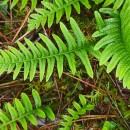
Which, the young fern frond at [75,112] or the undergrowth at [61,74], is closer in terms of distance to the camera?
the undergrowth at [61,74]

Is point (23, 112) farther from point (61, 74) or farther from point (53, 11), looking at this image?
point (53, 11)

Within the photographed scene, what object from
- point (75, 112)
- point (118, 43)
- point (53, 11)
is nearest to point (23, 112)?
point (75, 112)

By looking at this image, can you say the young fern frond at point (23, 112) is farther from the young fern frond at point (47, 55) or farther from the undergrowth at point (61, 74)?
the young fern frond at point (47, 55)

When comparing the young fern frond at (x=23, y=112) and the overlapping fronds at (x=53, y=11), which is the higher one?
the overlapping fronds at (x=53, y=11)

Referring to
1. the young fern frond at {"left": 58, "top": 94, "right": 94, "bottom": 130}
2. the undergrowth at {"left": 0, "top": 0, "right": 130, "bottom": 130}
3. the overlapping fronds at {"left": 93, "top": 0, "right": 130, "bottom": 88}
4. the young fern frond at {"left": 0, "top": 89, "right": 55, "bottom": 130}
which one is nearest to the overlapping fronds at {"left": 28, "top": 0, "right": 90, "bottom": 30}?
the undergrowth at {"left": 0, "top": 0, "right": 130, "bottom": 130}

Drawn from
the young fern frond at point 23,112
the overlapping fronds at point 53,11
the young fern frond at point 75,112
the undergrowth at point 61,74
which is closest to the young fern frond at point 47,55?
the undergrowth at point 61,74

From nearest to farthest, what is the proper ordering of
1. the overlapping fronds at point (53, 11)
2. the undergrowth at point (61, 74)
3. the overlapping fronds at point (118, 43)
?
the overlapping fronds at point (118, 43), the undergrowth at point (61, 74), the overlapping fronds at point (53, 11)

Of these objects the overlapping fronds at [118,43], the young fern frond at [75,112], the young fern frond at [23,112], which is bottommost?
the young fern frond at [75,112]
